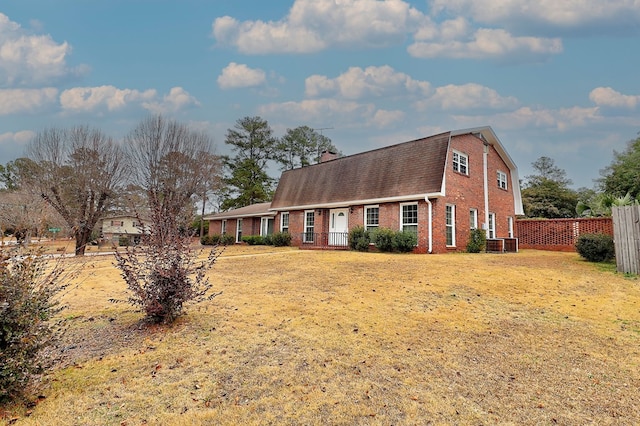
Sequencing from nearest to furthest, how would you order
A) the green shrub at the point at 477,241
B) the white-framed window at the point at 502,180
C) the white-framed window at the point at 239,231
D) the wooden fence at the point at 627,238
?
the wooden fence at the point at 627,238
the green shrub at the point at 477,241
the white-framed window at the point at 502,180
the white-framed window at the point at 239,231

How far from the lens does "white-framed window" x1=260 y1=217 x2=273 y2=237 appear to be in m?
27.3

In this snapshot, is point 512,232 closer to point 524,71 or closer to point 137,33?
point 524,71

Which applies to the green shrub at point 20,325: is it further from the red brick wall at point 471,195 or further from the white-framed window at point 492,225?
the white-framed window at point 492,225

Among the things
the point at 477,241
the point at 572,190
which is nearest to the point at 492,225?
the point at 477,241

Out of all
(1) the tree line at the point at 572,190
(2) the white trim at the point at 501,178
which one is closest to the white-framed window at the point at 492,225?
(2) the white trim at the point at 501,178

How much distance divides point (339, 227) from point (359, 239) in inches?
124

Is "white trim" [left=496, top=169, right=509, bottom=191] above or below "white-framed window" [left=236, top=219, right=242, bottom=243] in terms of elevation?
above

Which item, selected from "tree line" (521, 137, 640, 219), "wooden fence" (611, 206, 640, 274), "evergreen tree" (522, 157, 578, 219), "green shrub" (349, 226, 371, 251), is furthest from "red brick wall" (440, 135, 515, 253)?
"evergreen tree" (522, 157, 578, 219)

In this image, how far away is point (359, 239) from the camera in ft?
56.7

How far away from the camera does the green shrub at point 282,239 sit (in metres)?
23.0

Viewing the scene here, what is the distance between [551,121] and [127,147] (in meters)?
29.7

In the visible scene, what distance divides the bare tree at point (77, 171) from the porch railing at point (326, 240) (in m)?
14.1

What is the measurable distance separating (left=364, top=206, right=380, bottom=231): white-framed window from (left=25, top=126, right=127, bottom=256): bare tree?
1762cm

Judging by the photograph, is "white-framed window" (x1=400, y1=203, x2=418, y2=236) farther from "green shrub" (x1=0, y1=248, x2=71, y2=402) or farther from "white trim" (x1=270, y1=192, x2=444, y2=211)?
"green shrub" (x1=0, y1=248, x2=71, y2=402)
